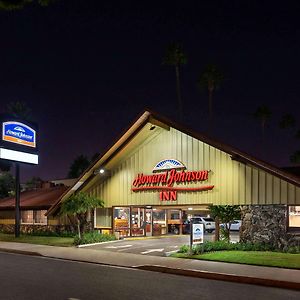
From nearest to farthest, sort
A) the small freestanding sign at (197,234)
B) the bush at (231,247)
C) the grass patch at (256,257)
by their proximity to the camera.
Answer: the grass patch at (256,257) < the small freestanding sign at (197,234) < the bush at (231,247)

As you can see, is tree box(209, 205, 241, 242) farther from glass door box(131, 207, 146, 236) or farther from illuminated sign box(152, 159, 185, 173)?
glass door box(131, 207, 146, 236)

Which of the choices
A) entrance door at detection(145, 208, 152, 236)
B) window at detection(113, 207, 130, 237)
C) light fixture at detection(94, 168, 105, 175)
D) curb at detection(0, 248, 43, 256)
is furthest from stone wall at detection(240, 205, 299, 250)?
entrance door at detection(145, 208, 152, 236)

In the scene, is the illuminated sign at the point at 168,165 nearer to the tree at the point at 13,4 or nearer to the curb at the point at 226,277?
the curb at the point at 226,277

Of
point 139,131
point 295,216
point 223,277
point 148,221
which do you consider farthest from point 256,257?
point 148,221

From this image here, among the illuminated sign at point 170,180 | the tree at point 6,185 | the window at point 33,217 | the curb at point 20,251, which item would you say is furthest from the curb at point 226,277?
the tree at point 6,185

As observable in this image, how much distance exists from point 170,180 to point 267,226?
19.0ft

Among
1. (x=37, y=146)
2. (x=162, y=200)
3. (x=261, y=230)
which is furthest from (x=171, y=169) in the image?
(x=37, y=146)

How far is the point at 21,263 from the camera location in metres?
17.9

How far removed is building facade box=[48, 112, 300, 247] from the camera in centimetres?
2156

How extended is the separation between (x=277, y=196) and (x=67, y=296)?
12856 mm

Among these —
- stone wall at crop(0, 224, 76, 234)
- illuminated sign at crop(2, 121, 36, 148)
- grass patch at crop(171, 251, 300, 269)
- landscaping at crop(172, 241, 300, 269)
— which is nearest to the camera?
grass patch at crop(171, 251, 300, 269)

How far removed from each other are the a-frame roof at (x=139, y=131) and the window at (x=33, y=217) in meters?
4.58

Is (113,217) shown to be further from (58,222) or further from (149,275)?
(149,275)

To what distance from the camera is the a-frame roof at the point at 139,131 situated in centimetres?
2092
